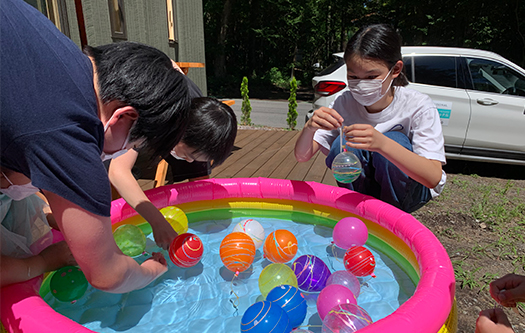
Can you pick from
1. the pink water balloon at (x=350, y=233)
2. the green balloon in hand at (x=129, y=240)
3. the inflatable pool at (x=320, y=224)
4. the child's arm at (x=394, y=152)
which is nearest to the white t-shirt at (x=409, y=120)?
the child's arm at (x=394, y=152)

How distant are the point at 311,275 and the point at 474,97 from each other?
4.26m

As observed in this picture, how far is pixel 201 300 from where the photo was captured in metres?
2.06

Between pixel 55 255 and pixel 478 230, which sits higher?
pixel 55 255

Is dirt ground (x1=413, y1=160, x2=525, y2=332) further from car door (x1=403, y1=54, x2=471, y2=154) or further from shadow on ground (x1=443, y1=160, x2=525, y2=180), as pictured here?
car door (x1=403, y1=54, x2=471, y2=154)

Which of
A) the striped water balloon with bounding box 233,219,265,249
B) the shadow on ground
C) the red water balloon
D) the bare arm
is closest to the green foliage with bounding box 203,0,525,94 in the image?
the shadow on ground

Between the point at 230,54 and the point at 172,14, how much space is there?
17.6 metres

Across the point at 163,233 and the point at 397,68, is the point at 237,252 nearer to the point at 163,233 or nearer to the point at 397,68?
the point at 163,233

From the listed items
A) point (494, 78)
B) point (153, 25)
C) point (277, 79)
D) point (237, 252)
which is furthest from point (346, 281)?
point (277, 79)

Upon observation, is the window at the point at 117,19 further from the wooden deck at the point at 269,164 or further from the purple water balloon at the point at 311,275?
the purple water balloon at the point at 311,275

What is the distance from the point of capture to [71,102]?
1.05m

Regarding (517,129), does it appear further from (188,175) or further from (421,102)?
(188,175)

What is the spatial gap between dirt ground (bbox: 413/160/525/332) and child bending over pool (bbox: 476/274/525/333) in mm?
766

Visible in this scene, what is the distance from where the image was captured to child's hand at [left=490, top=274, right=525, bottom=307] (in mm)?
1351

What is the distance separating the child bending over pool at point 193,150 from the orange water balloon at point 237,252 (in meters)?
0.35
